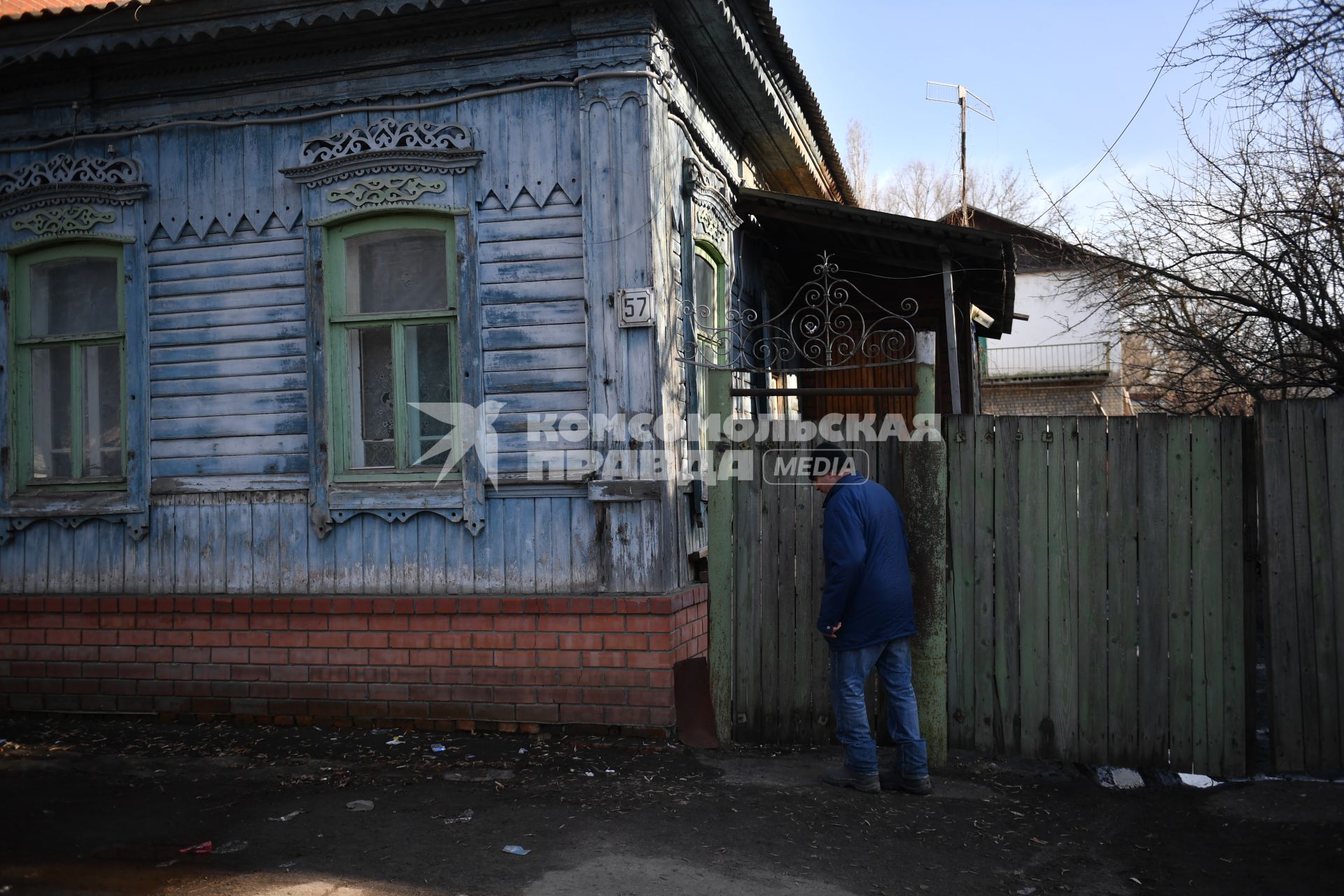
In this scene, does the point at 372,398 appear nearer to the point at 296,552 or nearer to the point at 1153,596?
the point at 296,552

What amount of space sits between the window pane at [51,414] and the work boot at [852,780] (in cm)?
577

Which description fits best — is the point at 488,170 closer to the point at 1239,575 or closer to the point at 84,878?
the point at 84,878

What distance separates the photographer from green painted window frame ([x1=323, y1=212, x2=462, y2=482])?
6.59 meters

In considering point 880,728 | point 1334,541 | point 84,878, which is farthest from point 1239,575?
point 84,878

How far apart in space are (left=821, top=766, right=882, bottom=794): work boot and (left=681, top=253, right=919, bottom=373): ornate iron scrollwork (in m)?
2.08

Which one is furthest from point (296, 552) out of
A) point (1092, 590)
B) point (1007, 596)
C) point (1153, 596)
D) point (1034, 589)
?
point (1153, 596)

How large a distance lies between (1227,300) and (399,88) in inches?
282

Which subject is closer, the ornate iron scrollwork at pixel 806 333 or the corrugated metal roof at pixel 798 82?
the ornate iron scrollwork at pixel 806 333

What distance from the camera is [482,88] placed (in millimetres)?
6523

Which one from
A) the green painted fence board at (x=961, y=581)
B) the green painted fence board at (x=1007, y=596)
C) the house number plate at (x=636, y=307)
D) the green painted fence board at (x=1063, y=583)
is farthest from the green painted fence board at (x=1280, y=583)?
the house number plate at (x=636, y=307)

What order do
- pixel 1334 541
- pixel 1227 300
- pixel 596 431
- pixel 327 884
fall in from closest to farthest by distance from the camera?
1. pixel 327 884
2. pixel 1334 541
3. pixel 596 431
4. pixel 1227 300

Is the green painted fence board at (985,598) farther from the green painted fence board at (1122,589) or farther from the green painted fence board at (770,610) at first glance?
the green painted fence board at (770,610)

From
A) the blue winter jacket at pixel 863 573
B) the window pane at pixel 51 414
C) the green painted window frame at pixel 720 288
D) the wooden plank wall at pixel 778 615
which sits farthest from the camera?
the green painted window frame at pixel 720 288

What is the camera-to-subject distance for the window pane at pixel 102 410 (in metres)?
7.22
